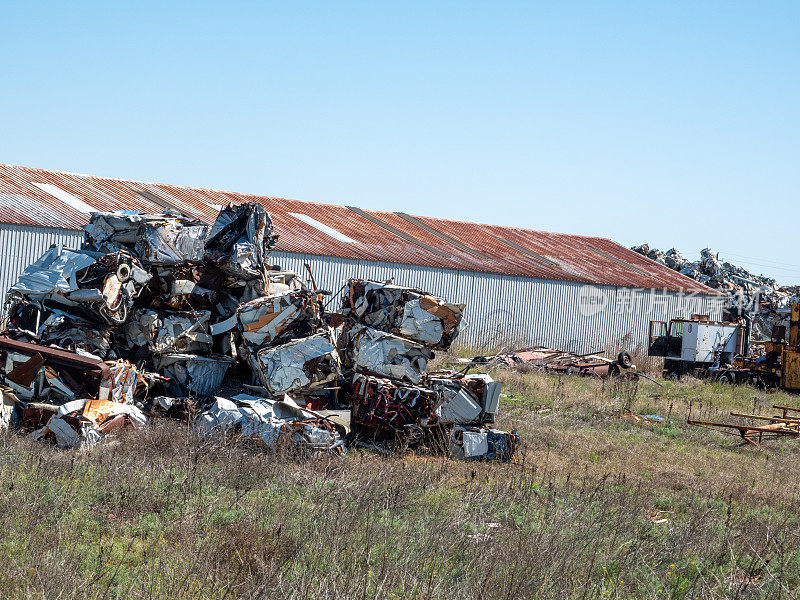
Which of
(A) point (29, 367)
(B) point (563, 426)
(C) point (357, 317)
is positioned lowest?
(B) point (563, 426)

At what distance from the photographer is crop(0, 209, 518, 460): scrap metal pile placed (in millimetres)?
8664

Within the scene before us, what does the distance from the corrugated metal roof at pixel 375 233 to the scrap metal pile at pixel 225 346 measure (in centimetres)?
868

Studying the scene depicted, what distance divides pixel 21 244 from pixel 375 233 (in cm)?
1090

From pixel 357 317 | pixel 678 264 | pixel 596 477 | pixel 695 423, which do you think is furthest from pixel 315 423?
pixel 678 264

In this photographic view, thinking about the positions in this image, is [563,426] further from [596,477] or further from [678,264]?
[678,264]

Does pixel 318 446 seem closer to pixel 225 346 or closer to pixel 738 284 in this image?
pixel 225 346

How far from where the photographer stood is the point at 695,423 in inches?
464

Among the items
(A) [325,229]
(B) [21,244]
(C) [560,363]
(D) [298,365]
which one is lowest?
(C) [560,363]

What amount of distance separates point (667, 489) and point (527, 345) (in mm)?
16367

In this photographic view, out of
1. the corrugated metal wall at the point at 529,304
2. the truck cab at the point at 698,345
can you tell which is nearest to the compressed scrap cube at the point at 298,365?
the corrugated metal wall at the point at 529,304

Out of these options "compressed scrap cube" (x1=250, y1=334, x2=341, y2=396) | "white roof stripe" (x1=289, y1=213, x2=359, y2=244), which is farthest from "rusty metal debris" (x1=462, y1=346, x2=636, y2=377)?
"compressed scrap cube" (x1=250, y1=334, x2=341, y2=396)

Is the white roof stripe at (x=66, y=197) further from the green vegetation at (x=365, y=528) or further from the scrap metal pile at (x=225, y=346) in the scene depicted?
the green vegetation at (x=365, y=528)

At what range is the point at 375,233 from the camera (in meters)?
24.8

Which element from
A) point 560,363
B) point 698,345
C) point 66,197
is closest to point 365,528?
point 560,363
